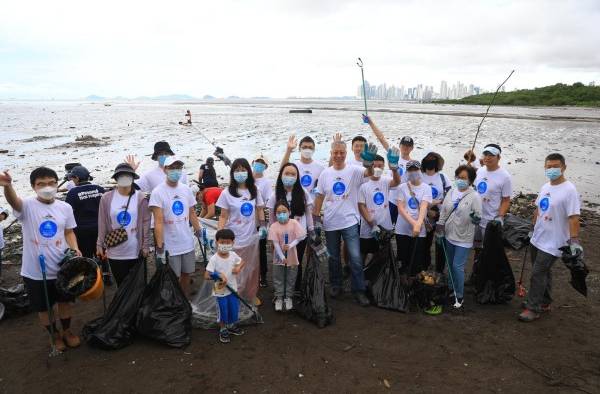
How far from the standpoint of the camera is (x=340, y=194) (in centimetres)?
505

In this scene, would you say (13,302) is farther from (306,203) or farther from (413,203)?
(413,203)

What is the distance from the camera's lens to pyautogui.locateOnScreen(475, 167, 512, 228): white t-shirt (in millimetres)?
5254

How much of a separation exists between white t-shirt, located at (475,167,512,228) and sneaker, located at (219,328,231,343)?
3561mm

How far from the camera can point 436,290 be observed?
190 inches

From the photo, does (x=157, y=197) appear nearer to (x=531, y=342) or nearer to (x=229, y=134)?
(x=531, y=342)

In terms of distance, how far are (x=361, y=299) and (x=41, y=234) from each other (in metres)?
3.63

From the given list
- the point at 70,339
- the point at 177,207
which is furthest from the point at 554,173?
the point at 70,339

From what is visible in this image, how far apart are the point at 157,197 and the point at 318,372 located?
2446 mm

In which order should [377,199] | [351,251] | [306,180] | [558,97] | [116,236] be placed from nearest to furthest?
[116,236]
[351,251]
[377,199]
[306,180]
[558,97]

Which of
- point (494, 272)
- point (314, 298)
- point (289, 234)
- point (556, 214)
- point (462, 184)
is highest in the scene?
point (462, 184)

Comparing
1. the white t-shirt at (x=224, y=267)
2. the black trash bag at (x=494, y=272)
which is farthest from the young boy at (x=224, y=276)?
the black trash bag at (x=494, y=272)

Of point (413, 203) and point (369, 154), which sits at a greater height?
point (369, 154)

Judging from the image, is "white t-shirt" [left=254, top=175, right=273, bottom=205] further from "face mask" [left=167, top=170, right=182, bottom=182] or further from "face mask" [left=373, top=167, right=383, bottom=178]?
"face mask" [left=373, top=167, right=383, bottom=178]

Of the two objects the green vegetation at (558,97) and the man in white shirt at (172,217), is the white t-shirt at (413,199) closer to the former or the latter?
the man in white shirt at (172,217)
